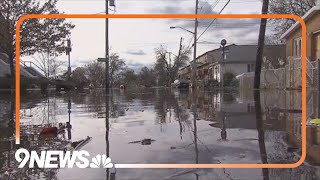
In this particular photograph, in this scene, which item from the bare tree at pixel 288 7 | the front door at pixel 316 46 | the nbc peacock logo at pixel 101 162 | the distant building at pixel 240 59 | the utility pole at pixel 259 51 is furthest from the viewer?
the distant building at pixel 240 59

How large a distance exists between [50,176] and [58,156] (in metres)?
1.28

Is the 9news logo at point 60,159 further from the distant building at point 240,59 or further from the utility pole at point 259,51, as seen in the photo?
the distant building at point 240,59

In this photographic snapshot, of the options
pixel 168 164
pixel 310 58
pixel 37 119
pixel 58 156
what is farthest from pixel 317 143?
pixel 310 58

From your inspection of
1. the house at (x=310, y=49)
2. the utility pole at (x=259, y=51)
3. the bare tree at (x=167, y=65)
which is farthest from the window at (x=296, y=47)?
the bare tree at (x=167, y=65)

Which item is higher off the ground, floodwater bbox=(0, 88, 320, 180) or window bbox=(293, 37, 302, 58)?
window bbox=(293, 37, 302, 58)

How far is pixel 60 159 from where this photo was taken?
571cm

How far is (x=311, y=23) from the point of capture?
29.5 metres

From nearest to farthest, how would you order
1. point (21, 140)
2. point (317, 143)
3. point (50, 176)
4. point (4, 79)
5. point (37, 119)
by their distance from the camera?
point (50, 176) < point (317, 143) < point (21, 140) < point (37, 119) < point (4, 79)

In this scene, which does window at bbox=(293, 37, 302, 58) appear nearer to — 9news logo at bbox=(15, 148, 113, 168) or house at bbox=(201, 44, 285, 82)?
9news logo at bbox=(15, 148, 113, 168)

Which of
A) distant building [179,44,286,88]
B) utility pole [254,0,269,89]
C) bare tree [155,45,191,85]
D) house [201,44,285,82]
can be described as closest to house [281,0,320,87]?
utility pole [254,0,269,89]

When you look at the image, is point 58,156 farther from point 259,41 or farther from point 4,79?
point 4,79

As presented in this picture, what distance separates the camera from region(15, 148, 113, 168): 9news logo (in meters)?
5.29

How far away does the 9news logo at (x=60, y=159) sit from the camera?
17.4ft

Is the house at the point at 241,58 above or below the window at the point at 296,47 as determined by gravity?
above
